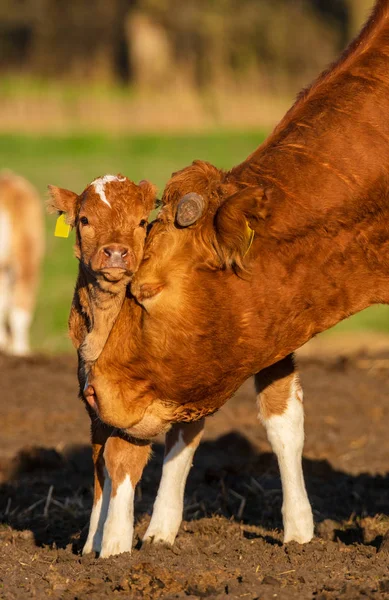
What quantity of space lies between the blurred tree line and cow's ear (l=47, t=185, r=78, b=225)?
4180 cm

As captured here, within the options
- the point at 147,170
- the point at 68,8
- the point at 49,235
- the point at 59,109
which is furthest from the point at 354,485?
the point at 68,8

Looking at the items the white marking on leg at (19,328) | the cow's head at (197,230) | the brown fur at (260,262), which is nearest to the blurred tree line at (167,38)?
the white marking on leg at (19,328)

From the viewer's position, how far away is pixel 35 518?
7039mm

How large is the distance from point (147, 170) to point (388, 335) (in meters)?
14.7

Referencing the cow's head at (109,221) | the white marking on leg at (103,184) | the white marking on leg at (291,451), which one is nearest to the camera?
the cow's head at (109,221)

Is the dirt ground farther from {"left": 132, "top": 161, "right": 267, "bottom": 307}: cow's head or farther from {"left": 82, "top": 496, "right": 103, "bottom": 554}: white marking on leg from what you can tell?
{"left": 132, "top": 161, "right": 267, "bottom": 307}: cow's head

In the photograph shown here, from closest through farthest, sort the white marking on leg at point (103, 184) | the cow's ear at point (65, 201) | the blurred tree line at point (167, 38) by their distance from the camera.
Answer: the white marking on leg at point (103, 184) → the cow's ear at point (65, 201) → the blurred tree line at point (167, 38)

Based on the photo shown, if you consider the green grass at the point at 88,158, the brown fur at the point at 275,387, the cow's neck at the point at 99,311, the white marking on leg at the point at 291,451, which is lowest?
the white marking on leg at the point at 291,451

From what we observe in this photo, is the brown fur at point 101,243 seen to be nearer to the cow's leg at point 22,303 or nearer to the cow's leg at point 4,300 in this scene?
the cow's leg at point 22,303

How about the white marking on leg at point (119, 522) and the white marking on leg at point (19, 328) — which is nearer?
the white marking on leg at point (119, 522)

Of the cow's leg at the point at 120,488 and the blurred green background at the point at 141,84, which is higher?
the blurred green background at the point at 141,84

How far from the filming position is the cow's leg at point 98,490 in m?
6.10

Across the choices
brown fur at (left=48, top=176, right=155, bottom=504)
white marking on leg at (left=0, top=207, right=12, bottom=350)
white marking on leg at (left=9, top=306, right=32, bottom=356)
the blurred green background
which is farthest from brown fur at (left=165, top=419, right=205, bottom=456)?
white marking on leg at (left=0, top=207, right=12, bottom=350)

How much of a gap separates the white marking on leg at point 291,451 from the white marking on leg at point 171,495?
475 millimetres
